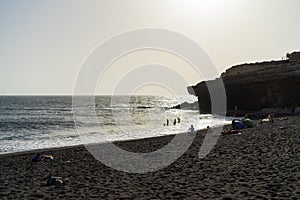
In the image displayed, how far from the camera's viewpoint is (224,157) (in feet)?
44.6

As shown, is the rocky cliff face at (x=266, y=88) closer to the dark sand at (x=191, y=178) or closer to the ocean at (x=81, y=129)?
the ocean at (x=81, y=129)

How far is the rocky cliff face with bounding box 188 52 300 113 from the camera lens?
174 feet

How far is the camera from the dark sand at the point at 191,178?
887cm

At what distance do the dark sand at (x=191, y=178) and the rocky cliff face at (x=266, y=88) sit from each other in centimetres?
4070

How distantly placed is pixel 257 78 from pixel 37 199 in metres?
52.9

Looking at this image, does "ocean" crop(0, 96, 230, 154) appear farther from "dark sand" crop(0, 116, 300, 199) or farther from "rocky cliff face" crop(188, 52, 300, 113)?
"dark sand" crop(0, 116, 300, 199)

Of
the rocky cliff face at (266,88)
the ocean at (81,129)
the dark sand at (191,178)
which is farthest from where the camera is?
the rocky cliff face at (266,88)

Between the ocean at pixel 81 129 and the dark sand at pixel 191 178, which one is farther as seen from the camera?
the ocean at pixel 81 129

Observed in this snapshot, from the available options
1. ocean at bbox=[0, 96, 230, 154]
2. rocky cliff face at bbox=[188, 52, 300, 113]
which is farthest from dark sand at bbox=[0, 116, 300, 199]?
rocky cliff face at bbox=[188, 52, 300, 113]

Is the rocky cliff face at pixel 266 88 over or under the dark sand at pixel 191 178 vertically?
over

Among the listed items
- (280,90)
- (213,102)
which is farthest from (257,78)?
(213,102)

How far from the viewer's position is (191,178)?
35.6 ft

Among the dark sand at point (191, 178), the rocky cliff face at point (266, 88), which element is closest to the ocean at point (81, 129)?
the rocky cliff face at point (266, 88)

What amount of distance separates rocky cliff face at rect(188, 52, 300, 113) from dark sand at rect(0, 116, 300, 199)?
40.7m
